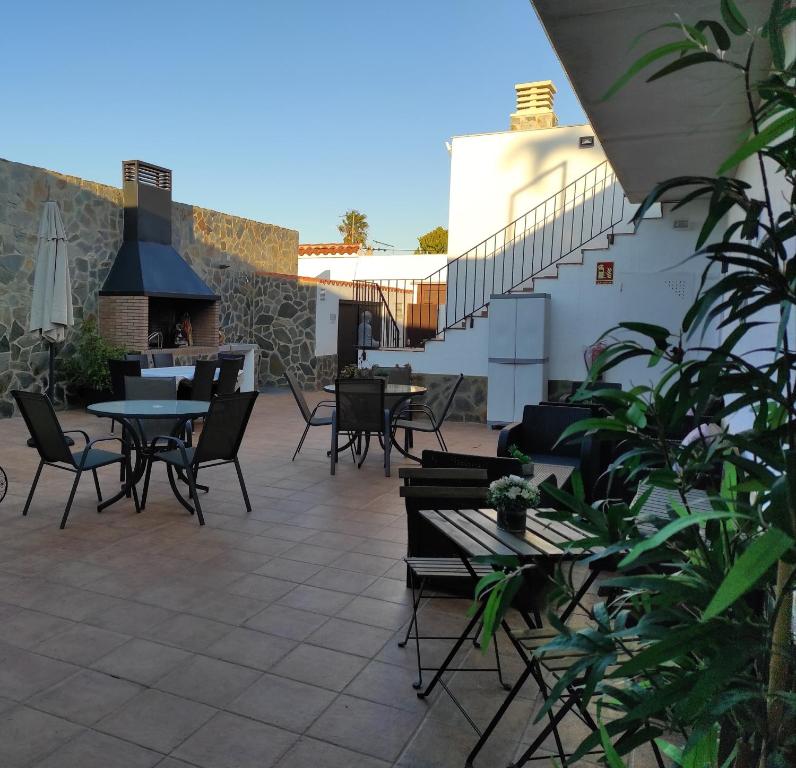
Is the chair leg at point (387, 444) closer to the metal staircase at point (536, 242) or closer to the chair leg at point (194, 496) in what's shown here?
the chair leg at point (194, 496)

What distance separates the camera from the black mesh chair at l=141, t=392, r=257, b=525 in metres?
4.61

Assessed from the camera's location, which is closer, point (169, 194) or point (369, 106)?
point (169, 194)

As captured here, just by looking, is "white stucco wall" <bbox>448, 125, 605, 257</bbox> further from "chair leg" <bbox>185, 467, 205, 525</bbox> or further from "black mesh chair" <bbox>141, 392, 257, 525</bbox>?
"chair leg" <bbox>185, 467, 205, 525</bbox>

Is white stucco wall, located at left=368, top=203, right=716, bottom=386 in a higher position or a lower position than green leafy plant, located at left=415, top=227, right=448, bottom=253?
lower

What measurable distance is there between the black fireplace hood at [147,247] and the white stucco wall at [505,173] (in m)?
4.53

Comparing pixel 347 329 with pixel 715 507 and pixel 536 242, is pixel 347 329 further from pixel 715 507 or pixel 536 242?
pixel 715 507

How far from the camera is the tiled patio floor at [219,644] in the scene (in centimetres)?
224

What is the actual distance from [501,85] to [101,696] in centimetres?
1187

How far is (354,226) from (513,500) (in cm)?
3684

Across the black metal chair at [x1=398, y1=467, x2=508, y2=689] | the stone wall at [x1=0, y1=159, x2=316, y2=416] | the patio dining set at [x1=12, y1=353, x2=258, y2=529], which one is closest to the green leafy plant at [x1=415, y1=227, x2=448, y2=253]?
the stone wall at [x1=0, y1=159, x2=316, y2=416]

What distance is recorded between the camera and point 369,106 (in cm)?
1526

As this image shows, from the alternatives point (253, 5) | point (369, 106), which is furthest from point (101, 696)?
point (369, 106)

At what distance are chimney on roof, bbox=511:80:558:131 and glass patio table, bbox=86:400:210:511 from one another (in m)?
8.20

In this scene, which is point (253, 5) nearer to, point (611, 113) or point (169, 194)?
point (169, 194)
